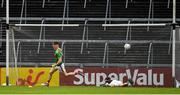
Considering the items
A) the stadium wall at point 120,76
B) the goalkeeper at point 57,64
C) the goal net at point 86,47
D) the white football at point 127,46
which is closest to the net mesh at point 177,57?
the goal net at point 86,47

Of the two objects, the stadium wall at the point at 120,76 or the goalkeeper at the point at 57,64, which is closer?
the goalkeeper at the point at 57,64

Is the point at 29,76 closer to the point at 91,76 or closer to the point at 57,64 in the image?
the point at 57,64

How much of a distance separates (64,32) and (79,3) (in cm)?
411

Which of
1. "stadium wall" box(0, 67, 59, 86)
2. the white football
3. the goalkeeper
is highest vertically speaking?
the white football

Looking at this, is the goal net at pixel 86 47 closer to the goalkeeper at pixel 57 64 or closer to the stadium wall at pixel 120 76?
the stadium wall at pixel 120 76

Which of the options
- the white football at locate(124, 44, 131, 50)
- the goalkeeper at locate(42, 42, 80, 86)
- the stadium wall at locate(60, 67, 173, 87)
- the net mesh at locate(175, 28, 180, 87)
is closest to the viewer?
the goalkeeper at locate(42, 42, 80, 86)

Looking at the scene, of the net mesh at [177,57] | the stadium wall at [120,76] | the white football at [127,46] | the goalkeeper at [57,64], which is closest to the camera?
the goalkeeper at [57,64]

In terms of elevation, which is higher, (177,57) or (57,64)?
(177,57)

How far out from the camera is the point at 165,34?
19.8m

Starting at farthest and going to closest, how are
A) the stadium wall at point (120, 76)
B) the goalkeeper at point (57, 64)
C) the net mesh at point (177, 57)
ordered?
the stadium wall at point (120, 76), the net mesh at point (177, 57), the goalkeeper at point (57, 64)

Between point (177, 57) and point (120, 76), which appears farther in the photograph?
point (120, 76)

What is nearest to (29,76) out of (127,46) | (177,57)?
(127,46)

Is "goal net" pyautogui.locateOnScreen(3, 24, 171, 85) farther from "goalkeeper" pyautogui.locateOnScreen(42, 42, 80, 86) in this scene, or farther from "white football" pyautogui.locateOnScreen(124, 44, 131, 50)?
"goalkeeper" pyautogui.locateOnScreen(42, 42, 80, 86)

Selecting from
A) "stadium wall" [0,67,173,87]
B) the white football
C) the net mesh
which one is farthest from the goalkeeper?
Answer: the net mesh
